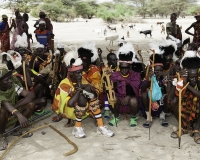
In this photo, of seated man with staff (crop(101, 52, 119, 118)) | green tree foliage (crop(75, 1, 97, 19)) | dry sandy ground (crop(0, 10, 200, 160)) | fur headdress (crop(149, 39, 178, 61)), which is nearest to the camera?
dry sandy ground (crop(0, 10, 200, 160))

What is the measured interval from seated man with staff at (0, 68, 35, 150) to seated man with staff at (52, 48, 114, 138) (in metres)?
0.47

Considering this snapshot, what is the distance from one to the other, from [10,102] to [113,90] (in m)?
1.63

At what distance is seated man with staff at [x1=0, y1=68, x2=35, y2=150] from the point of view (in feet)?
12.6

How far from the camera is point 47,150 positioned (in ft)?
12.7

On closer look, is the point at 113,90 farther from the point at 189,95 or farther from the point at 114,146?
the point at 189,95

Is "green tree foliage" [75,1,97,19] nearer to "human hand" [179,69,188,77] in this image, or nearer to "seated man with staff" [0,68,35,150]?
"seated man with staff" [0,68,35,150]

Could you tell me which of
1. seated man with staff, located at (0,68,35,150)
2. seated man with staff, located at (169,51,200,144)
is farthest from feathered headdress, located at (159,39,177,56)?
seated man with staff, located at (0,68,35,150)

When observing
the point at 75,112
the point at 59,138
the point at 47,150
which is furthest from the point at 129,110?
the point at 47,150

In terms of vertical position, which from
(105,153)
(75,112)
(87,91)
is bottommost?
(105,153)

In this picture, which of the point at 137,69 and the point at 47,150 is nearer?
the point at 47,150

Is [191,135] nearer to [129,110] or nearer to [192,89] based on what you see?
[192,89]

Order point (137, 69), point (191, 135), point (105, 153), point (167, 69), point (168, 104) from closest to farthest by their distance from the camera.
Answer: point (105, 153)
point (191, 135)
point (168, 104)
point (167, 69)
point (137, 69)

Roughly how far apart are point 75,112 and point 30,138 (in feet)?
2.64

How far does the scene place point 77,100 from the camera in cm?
417
